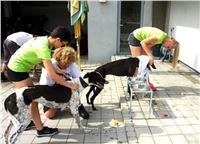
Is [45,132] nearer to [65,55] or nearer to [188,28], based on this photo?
[65,55]

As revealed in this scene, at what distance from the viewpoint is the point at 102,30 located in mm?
7793

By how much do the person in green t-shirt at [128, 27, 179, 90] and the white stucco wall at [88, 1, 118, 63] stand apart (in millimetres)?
3120

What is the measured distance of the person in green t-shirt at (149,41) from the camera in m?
4.35

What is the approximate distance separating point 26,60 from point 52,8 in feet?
31.3

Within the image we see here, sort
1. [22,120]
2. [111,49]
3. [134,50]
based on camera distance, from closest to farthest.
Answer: [22,120]
[134,50]
[111,49]

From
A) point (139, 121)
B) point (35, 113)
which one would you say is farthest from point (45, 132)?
point (139, 121)

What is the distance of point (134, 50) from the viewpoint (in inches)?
186

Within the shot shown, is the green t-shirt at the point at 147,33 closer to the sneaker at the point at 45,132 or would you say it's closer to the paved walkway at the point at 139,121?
the paved walkway at the point at 139,121

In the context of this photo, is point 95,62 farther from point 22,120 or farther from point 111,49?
point 22,120

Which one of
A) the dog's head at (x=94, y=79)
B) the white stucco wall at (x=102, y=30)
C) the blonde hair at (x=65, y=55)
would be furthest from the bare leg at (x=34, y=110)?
the white stucco wall at (x=102, y=30)

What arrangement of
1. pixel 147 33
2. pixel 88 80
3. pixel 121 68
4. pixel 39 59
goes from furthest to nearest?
pixel 147 33 < pixel 121 68 < pixel 88 80 < pixel 39 59

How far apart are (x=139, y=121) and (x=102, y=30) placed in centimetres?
460

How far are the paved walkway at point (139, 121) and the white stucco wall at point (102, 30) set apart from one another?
288 centimetres

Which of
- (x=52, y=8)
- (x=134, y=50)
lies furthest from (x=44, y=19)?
(x=134, y=50)
